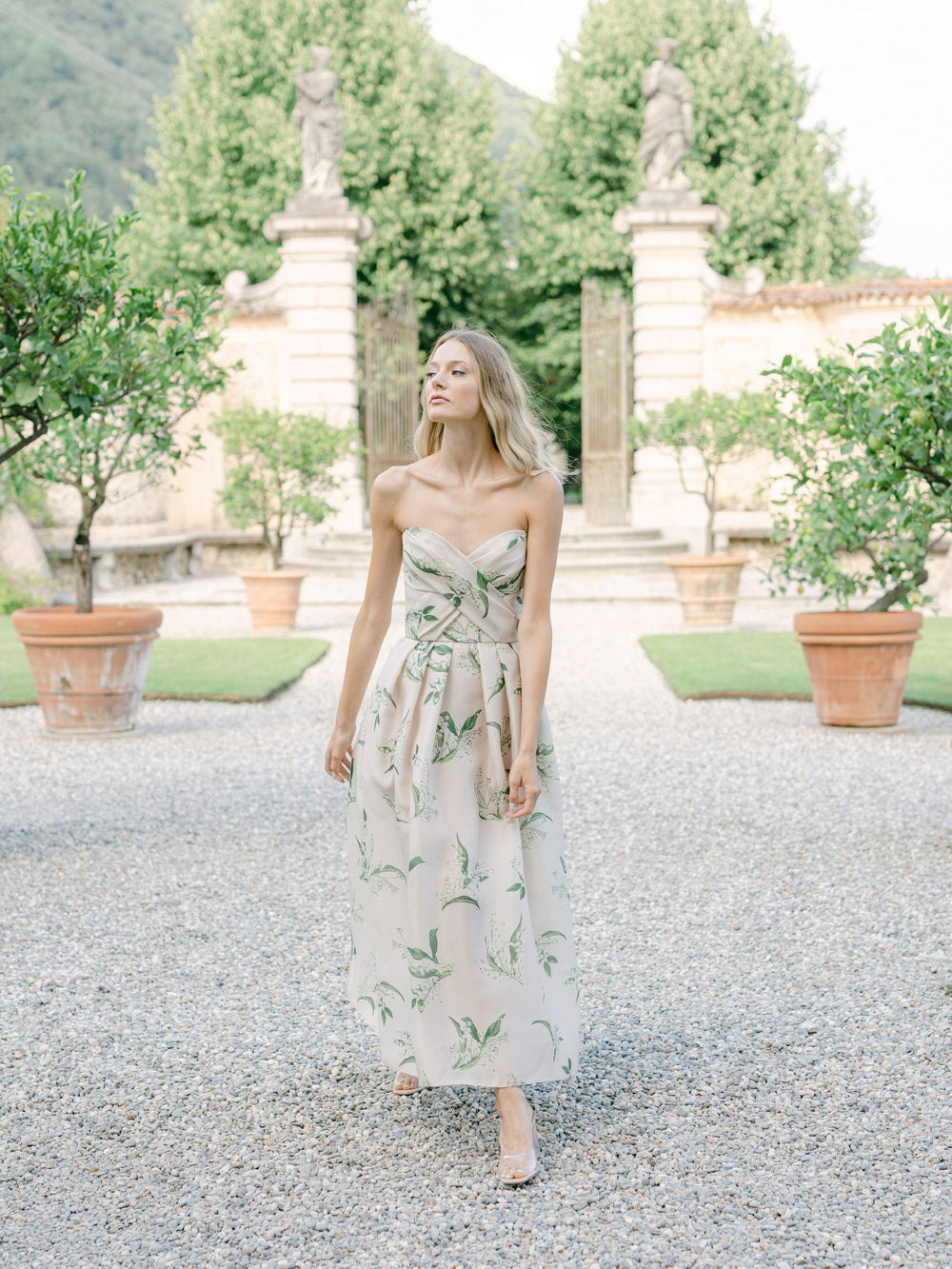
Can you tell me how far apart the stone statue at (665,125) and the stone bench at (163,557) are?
7333mm

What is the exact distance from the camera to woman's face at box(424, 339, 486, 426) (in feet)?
8.84

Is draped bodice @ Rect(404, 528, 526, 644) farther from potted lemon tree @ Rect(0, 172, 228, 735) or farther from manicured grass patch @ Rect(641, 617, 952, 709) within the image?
manicured grass patch @ Rect(641, 617, 952, 709)

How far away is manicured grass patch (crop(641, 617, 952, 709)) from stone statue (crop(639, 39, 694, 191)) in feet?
28.5

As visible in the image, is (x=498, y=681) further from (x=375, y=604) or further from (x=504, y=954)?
(x=504, y=954)

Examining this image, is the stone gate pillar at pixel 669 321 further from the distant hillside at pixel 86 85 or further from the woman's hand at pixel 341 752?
the distant hillside at pixel 86 85

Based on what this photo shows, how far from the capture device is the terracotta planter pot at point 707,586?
11.9 metres

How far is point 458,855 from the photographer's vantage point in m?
2.63

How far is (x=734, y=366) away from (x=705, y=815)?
43.9 feet

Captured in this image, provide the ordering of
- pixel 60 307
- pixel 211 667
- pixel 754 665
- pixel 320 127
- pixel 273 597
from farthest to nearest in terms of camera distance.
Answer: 1. pixel 320 127
2. pixel 273 597
3. pixel 211 667
4. pixel 754 665
5. pixel 60 307

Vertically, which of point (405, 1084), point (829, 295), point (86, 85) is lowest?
point (405, 1084)

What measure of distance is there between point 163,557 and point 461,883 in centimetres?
1536

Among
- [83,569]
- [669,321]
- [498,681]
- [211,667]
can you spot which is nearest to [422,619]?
[498,681]

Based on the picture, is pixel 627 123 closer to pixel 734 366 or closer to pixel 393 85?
pixel 393 85

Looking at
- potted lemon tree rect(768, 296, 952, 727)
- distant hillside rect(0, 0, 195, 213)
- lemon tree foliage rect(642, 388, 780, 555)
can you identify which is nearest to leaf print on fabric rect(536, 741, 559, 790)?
potted lemon tree rect(768, 296, 952, 727)
